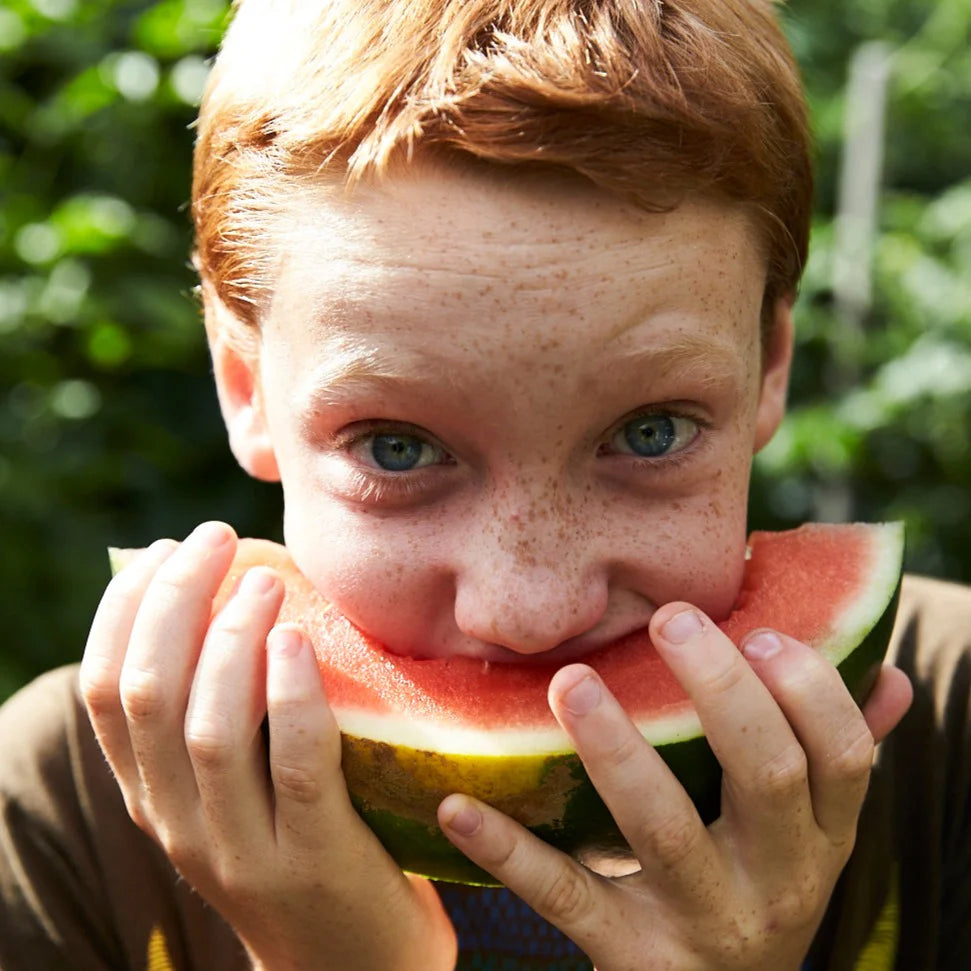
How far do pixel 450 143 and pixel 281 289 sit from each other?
0.90 feet

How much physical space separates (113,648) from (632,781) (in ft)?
1.96

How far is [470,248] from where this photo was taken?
1.32 meters

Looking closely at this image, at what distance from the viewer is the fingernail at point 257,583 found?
1.43 metres

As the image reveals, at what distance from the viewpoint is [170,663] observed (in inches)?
56.3

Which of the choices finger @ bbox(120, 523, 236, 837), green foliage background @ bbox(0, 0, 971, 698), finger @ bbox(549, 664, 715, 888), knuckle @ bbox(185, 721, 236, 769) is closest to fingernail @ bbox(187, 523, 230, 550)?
finger @ bbox(120, 523, 236, 837)

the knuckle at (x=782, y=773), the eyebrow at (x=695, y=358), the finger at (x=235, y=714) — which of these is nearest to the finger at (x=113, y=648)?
the finger at (x=235, y=714)

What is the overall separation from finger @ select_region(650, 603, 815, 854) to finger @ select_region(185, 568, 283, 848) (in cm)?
42

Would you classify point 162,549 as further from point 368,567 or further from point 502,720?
point 502,720

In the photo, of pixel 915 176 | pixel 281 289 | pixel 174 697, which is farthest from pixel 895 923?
pixel 915 176

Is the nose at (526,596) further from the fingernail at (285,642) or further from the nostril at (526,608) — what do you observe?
the fingernail at (285,642)

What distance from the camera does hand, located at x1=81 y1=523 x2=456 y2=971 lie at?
4.54 ft

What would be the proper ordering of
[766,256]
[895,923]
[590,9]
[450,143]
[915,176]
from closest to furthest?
[450,143] < [590,9] < [766,256] < [895,923] < [915,176]

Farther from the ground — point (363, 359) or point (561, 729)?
point (363, 359)

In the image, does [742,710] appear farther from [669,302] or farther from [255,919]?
[255,919]
